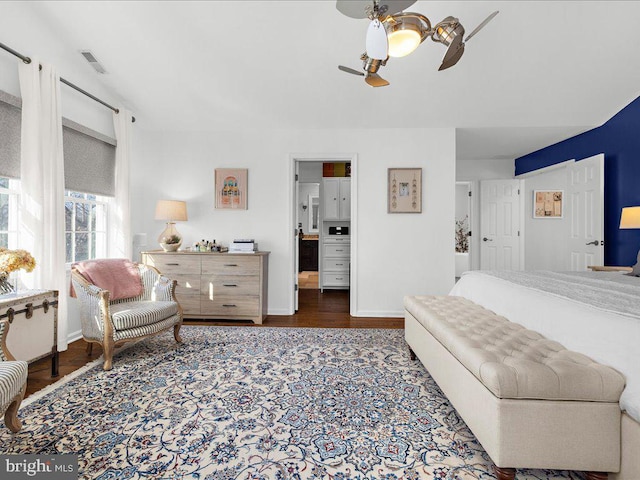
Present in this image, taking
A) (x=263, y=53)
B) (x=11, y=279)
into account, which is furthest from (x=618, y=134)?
(x=11, y=279)

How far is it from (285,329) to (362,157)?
235cm

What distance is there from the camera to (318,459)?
62.5 inches

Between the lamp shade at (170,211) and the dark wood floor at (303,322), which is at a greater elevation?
the lamp shade at (170,211)

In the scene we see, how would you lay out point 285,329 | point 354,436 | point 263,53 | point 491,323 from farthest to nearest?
1. point 285,329
2. point 263,53
3. point 491,323
4. point 354,436

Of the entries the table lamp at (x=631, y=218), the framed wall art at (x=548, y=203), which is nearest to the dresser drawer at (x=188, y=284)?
the table lamp at (x=631, y=218)

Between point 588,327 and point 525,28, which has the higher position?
point 525,28

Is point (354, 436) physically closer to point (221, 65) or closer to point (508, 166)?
point (221, 65)

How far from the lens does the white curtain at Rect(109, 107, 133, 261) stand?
3.89 m

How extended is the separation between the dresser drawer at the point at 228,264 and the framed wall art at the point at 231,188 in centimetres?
76

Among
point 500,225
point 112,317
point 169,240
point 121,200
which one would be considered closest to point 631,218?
point 500,225

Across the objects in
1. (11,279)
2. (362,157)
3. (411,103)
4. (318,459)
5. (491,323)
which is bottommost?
(318,459)

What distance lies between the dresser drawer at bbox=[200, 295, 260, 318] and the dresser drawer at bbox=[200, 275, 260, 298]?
0.05 meters

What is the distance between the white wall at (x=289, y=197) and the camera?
4.29 metres

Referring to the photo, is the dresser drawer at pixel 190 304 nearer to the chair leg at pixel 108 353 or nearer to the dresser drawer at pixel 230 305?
the dresser drawer at pixel 230 305
